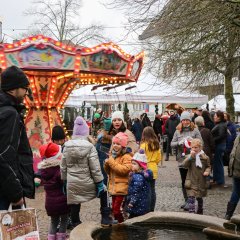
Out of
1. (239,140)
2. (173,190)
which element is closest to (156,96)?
(173,190)

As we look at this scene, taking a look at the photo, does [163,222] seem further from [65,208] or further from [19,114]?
[19,114]

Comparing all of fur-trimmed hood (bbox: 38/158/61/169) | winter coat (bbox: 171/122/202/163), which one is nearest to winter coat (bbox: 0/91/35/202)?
fur-trimmed hood (bbox: 38/158/61/169)

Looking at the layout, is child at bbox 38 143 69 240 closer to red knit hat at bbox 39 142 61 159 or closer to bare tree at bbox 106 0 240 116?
red knit hat at bbox 39 142 61 159

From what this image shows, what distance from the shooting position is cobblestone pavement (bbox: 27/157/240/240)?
7.64 meters

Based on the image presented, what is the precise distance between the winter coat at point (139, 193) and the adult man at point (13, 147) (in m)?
2.73

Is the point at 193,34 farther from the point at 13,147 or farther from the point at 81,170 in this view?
the point at 13,147

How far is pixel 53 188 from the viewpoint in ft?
20.4

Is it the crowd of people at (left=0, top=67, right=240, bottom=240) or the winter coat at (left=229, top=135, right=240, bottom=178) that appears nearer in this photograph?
the crowd of people at (left=0, top=67, right=240, bottom=240)

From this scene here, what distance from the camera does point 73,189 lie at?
6.10 meters

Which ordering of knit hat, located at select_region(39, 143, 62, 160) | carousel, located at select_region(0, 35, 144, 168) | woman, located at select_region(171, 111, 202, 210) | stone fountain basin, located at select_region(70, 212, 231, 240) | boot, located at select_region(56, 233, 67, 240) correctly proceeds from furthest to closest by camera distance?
carousel, located at select_region(0, 35, 144, 168) < woman, located at select_region(171, 111, 202, 210) < knit hat, located at select_region(39, 143, 62, 160) < boot, located at select_region(56, 233, 67, 240) < stone fountain basin, located at select_region(70, 212, 231, 240)

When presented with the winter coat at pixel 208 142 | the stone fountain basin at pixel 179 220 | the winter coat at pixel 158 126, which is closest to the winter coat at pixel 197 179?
the stone fountain basin at pixel 179 220

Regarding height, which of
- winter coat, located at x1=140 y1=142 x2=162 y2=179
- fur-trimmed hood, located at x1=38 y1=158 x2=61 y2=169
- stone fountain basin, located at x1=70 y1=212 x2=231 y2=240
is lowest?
stone fountain basin, located at x1=70 y1=212 x2=231 y2=240

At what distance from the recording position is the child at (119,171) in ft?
21.9

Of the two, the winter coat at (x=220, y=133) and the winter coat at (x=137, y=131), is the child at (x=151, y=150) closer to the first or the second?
the winter coat at (x=220, y=133)
